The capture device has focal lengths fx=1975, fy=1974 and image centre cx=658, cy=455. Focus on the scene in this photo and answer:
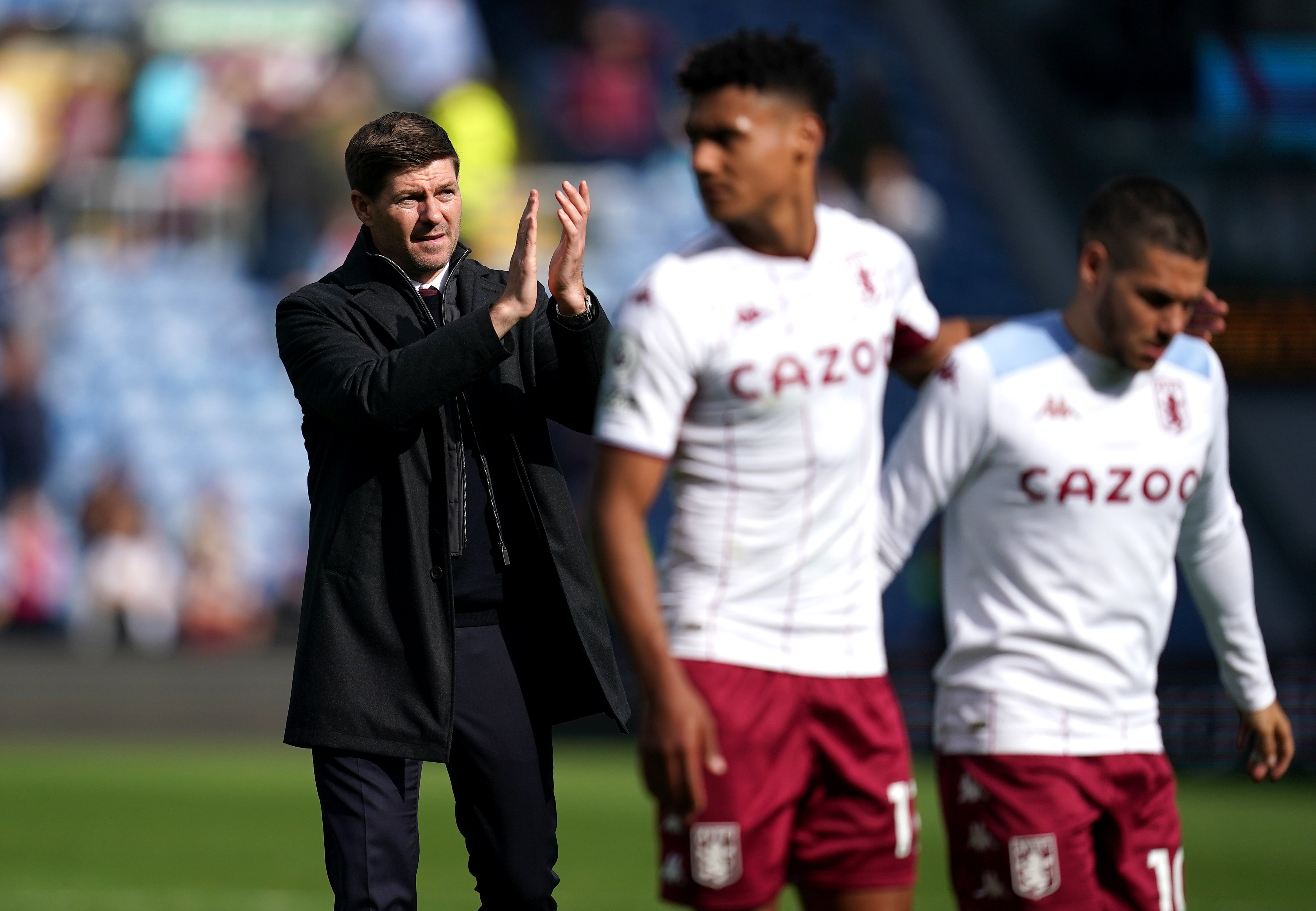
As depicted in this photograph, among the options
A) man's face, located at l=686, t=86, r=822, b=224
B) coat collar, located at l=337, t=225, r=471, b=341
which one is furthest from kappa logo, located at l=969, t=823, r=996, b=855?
coat collar, located at l=337, t=225, r=471, b=341

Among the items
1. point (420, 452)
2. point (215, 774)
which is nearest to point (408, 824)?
point (420, 452)

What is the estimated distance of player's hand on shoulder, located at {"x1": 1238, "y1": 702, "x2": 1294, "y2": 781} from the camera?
170 inches

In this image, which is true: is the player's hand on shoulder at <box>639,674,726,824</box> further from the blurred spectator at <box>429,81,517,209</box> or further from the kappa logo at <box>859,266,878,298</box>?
the blurred spectator at <box>429,81,517,209</box>

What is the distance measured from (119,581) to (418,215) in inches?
600

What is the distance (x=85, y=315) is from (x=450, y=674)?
18.3m

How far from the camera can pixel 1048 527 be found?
4.03m

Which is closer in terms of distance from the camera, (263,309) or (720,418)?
(720,418)

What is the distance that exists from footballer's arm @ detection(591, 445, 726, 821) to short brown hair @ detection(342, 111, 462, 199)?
1222 millimetres

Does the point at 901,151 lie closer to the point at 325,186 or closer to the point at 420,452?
the point at 325,186

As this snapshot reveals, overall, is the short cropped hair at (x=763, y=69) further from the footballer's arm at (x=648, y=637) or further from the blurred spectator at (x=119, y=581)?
the blurred spectator at (x=119, y=581)

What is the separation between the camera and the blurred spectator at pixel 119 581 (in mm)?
18969

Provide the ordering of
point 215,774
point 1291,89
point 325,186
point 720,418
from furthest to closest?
point 325,186 → point 1291,89 → point 215,774 → point 720,418

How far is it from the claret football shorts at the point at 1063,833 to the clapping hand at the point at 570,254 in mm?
1310

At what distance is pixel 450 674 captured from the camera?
4418mm
